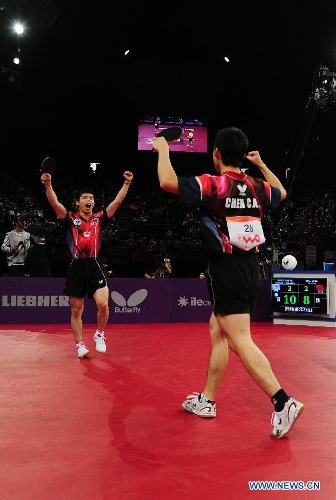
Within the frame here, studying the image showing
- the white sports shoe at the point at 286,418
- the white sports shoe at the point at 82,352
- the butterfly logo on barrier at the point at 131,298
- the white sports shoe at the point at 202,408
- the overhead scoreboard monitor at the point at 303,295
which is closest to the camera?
the white sports shoe at the point at 286,418

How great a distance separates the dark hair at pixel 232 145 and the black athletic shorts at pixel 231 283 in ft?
1.88

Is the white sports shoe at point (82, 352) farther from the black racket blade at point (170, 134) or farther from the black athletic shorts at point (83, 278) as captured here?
the black racket blade at point (170, 134)

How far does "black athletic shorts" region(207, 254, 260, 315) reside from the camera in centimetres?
246

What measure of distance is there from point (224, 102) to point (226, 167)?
19.3 metres

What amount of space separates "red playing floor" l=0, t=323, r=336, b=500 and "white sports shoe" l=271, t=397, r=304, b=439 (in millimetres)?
49

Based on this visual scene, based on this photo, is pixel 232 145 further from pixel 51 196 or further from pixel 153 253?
pixel 153 253

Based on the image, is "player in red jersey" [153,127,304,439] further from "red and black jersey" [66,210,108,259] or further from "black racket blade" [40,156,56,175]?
"red and black jersey" [66,210,108,259]

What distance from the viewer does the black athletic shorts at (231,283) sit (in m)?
2.46

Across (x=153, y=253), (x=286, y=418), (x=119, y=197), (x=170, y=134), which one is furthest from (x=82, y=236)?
(x=153, y=253)

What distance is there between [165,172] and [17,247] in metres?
7.03

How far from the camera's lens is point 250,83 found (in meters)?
18.4

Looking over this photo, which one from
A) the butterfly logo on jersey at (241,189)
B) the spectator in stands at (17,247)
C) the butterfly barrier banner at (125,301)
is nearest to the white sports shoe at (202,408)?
the butterfly logo on jersey at (241,189)

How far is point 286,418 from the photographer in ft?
7.63

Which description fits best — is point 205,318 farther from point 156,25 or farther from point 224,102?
point 224,102
